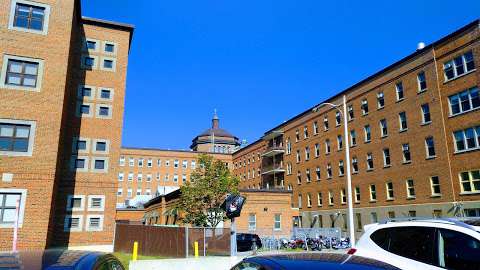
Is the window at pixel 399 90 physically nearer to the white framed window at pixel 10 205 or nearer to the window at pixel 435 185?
the window at pixel 435 185

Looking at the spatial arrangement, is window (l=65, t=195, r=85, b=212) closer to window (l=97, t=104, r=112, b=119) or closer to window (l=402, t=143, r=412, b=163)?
window (l=97, t=104, r=112, b=119)

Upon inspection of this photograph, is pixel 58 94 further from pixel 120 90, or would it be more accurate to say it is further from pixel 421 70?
pixel 421 70

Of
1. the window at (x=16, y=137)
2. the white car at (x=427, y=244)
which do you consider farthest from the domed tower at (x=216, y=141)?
the white car at (x=427, y=244)

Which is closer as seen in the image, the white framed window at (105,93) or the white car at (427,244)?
the white car at (427,244)

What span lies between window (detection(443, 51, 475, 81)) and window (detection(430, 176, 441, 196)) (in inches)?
338

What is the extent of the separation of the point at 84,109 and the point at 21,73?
7719 millimetres

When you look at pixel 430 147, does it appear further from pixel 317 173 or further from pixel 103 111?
pixel 103 111

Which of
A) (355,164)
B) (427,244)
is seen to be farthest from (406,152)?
(427,244)

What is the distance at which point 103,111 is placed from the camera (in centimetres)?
3225

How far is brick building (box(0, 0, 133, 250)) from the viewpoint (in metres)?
23.0

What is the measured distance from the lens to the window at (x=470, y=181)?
99.8ft

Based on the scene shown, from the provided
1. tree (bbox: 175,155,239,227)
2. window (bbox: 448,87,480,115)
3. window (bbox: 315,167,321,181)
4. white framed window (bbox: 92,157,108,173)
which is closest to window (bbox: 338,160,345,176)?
window (bbox: 315,167,321,181)

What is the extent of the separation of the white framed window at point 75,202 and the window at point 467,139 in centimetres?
2980

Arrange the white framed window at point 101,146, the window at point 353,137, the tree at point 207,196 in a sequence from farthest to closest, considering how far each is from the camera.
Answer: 1. the window at point 353,137
2. the tree at point 207,196
3. the white framed window at point 101,146
